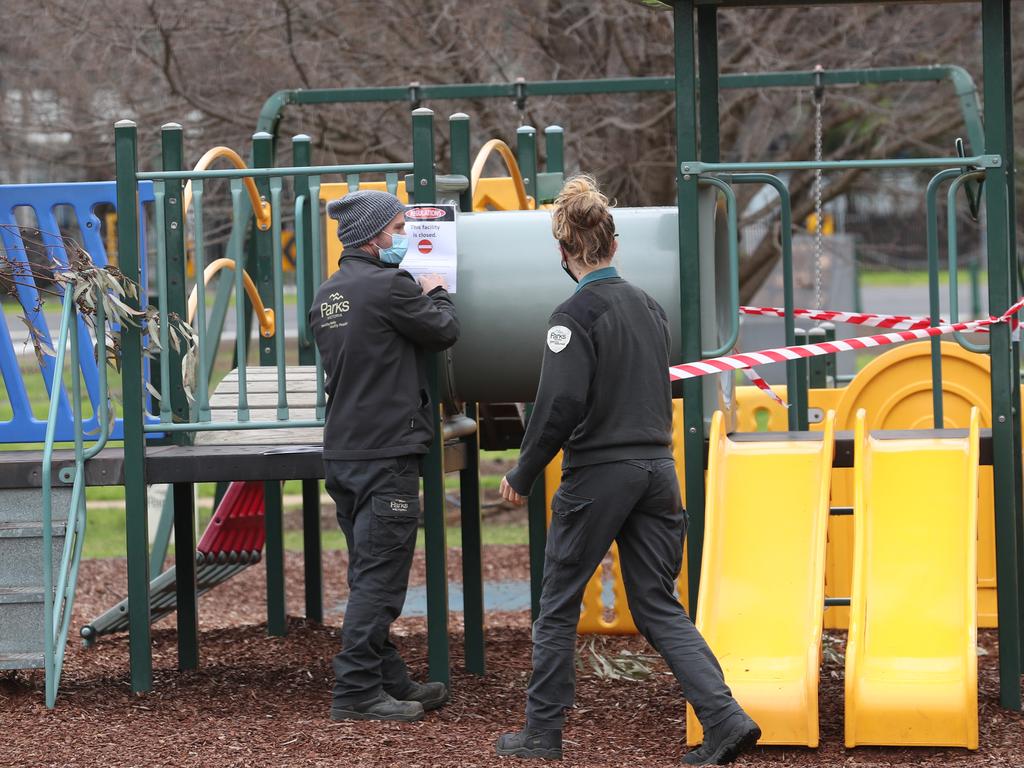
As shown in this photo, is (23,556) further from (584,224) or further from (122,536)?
(122,536)

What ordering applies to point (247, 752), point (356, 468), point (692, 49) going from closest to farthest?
point (247, 752) → point (356, 468) → point (692, 49)

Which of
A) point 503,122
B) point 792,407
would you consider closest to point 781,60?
point 503,122

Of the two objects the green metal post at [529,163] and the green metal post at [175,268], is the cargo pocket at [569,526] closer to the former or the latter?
the green metal post at [175,268]

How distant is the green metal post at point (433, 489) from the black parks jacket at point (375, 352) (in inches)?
10.3

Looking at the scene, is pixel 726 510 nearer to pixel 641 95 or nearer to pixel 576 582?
pixel 576 582

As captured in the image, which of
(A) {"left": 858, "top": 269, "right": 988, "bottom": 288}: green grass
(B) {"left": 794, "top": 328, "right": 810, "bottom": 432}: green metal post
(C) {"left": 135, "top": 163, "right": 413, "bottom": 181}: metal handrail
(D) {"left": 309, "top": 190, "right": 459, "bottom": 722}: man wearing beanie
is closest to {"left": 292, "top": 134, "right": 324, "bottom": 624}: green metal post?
(C) {"left": 135, "top": 163, "right": 413, "bottom": 181}: metal handrail

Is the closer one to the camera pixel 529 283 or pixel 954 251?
pixel 954 251

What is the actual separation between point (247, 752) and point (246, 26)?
630 centimetres

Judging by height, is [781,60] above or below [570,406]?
above

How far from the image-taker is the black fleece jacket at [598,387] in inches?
183

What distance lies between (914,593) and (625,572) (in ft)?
3.67

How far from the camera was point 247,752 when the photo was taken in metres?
5.03

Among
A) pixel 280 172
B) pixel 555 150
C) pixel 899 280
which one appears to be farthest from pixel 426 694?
pixel 899 280

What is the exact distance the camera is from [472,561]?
21.1ft
